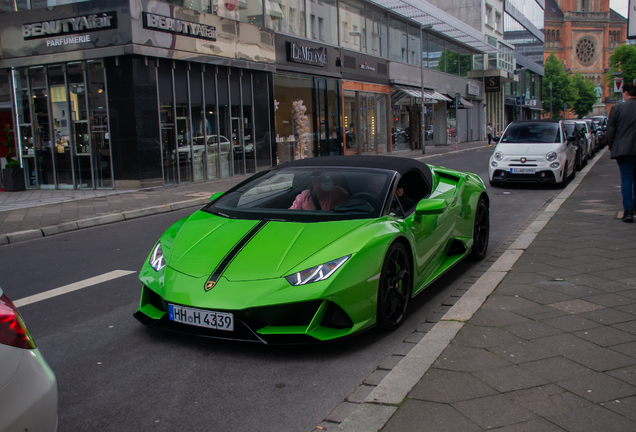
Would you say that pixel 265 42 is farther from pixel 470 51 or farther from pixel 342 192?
pixel 470 51

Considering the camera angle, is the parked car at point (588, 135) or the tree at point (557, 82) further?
the tree at point (557, 82)

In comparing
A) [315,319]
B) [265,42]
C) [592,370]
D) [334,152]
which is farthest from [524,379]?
[334,152]

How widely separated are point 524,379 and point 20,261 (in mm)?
6398

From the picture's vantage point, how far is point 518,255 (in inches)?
249

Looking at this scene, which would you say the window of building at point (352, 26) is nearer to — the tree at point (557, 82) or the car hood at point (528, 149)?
the car hood at point (528, 149)

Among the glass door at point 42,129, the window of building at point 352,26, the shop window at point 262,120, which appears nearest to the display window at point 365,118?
Answer: the window of building at point 352,26

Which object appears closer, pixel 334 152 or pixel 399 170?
pixel 399 170

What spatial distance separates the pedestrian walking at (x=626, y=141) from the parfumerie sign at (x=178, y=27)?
40.6 ft

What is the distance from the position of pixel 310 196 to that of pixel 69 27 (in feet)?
46.4

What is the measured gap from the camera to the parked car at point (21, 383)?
1.91 m

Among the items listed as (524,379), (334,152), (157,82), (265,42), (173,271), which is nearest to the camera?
(524,379)

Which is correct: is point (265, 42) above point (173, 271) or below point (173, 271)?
above

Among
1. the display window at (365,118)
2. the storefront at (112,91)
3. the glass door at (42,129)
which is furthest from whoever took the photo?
the display window at (365,118)

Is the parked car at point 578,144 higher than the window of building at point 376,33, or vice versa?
the window of building at point 376,33
